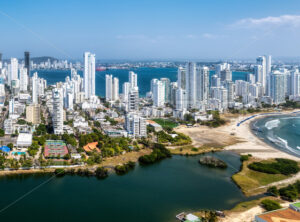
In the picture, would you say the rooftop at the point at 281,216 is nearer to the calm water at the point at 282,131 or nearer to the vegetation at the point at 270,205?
the vegetation at the point at 270,205

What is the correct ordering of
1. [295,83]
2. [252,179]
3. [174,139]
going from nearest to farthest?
[252,179] < [174,139] < [295,83]

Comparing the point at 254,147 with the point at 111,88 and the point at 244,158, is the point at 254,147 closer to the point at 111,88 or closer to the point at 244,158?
the point at 244,158

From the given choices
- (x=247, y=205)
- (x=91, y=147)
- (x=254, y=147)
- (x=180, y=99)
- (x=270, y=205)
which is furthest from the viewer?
(x=180, y=99)

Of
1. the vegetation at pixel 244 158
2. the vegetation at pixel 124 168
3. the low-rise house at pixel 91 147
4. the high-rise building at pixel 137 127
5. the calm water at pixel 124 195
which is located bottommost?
the calm water at pixel 124 195

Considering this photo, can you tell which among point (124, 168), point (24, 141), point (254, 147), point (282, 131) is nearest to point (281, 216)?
point (124, 168)

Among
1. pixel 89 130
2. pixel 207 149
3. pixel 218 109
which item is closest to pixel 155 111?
pixel 218 109

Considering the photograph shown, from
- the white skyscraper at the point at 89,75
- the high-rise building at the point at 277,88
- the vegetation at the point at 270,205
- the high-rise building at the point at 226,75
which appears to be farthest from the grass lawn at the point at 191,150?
the high-rise building at the point at 226,75

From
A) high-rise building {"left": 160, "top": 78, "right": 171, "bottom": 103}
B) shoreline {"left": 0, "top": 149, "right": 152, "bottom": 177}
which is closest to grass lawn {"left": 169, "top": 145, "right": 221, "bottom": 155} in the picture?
shoreline {"left": 0, "top": 149, "right": 152, "bottom": 177}
